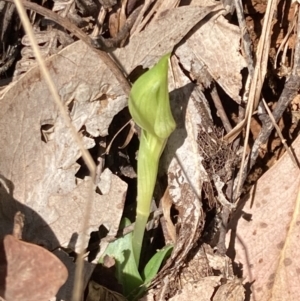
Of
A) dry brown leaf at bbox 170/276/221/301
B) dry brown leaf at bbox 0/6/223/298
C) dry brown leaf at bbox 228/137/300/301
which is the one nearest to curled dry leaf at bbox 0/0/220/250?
dry brown leaf at bbox 0/6/223/298

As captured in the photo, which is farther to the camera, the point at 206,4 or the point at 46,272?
the point at 206,4

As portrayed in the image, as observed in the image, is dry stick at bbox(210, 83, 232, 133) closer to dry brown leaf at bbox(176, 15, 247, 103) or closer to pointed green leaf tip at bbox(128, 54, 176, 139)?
dry brown leaf at bbox(176, 15, 247, 103)

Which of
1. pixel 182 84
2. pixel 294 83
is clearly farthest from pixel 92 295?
pixel 294 83

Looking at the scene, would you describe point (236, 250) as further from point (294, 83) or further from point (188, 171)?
point (294, 83)

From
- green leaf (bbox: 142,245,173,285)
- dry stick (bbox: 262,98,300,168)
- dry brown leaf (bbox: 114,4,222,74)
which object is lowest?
green leaf (bbox: 142,245,173,285)

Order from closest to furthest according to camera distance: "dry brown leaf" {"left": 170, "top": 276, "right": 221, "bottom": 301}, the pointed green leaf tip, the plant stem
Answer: the pointed green leaf tip → the plant stem → "dry brown leaf" {"left": 170, "top": 276, "right": 221, "bottom": 301}

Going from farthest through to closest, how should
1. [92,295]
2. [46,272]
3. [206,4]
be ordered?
[206,4], [92,295], [46,272]
